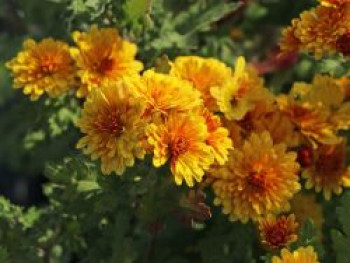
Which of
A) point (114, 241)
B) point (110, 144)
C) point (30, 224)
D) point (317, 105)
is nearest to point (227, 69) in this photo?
point (317, 105)

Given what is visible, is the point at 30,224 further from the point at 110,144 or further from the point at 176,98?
the point at 176,98

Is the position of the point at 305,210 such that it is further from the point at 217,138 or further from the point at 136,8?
the point at 136,8

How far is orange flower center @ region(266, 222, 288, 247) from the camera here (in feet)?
5.99

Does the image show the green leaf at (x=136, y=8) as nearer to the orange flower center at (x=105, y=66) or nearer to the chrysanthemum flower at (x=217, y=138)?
the orange flower center at (x=105, y=66)

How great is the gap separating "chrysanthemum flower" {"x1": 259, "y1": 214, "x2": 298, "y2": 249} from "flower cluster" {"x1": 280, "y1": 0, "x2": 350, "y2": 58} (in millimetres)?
432

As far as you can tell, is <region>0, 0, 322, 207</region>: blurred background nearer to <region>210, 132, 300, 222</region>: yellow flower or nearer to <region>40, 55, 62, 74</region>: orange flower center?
<region>40, 55, 62, 74</region>: orange flower center

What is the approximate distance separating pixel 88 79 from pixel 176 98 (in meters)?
0.32

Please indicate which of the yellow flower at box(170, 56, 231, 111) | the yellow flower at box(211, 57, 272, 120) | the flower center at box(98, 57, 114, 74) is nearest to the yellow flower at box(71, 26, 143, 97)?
the flower center at box(98, 57, 114, 74)

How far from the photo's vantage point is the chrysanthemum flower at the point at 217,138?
183cm

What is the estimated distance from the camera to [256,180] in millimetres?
1891

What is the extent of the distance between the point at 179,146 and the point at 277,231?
0.33m

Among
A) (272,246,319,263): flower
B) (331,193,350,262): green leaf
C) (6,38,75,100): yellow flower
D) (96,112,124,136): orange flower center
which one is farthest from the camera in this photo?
(6,38,75,100): yellow flower

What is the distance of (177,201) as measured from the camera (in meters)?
2.04

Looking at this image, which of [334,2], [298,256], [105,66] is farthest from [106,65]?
[298,256]
